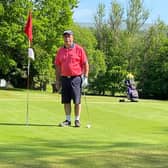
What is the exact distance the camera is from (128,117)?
46.7 ft

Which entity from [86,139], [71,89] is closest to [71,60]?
[71,89]

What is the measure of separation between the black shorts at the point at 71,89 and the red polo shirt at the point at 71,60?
0.39 feet

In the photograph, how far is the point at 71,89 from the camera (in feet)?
39.4

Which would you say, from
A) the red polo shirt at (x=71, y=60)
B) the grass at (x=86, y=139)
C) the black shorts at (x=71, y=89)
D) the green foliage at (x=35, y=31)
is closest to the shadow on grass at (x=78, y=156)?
the grass at (x=86, y=139)

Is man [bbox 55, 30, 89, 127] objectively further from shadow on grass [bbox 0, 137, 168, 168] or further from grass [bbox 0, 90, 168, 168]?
shadow on grass [bbox 0, 137, 168, 168]

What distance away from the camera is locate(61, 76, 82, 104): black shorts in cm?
1198

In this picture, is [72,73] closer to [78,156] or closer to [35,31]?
[78,156]

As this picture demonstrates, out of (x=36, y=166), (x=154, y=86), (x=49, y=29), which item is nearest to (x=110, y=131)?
(x=36, y=166)

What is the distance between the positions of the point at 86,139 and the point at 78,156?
2.46m

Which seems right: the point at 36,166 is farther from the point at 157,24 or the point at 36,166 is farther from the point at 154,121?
the point at 157,24

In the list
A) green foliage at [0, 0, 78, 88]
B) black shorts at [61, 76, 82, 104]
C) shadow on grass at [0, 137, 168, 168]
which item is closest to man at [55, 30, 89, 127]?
black shorts at [61, 76, 82, 104]

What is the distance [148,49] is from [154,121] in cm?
5895

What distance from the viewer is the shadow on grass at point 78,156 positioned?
6551mm

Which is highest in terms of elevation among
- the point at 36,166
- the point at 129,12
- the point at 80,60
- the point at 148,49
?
the point at 129,12
